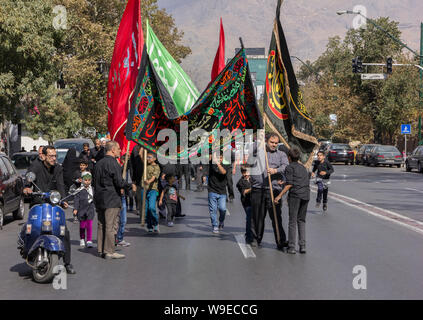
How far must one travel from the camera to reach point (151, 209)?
1262cm

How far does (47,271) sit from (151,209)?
4599 millimetres

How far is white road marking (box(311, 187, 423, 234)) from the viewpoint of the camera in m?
13.9

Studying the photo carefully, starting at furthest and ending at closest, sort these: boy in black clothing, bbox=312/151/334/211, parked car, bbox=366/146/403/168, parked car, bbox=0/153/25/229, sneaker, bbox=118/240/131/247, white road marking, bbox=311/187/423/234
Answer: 1. parked car, bbox=366/146/403/168
2. boy in black clothing, bbox=312/151/334/211
3. parked car, bbox=0/153/25/229
4. white road marking, bbox=311/187/423/234
5. sneaker, bbox=118/240/131/247

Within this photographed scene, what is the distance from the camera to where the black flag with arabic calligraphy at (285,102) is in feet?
36.7

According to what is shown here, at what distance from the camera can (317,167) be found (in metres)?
17.4

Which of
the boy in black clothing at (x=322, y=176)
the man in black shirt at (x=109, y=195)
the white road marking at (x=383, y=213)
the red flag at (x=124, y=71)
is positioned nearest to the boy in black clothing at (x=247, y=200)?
the man in black shirt at (x=109, y=195)

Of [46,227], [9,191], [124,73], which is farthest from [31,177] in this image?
[9,191]

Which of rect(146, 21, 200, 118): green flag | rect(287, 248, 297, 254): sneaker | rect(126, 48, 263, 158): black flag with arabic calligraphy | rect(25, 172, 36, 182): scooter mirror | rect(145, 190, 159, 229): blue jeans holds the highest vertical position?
rect(146, 21, 200, 118): green flag

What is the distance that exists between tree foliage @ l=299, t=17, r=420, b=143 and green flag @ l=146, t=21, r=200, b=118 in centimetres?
3596

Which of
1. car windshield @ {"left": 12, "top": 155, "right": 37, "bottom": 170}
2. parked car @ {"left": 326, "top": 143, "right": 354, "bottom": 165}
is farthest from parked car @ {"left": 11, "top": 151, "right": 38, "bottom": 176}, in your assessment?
parked car @ {"left": 326, "top": 143, "right": 354, "bottom": 165}

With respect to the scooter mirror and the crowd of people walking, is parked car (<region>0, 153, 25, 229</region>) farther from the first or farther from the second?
the scooter mirror
